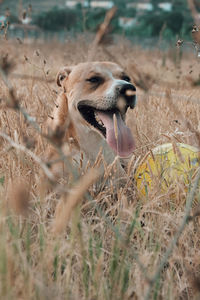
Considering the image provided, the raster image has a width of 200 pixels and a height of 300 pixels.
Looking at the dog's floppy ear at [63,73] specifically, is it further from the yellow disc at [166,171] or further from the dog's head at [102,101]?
the yellow disc at [166,171]

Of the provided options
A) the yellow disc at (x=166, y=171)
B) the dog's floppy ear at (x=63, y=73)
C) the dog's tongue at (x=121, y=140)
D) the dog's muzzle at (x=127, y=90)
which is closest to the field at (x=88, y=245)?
the yellow disc at (x=166, y=171)

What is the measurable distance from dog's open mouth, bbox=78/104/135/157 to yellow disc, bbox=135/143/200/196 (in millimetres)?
267

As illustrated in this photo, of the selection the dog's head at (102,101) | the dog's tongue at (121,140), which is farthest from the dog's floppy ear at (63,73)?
the dog's tongue at (121,140)

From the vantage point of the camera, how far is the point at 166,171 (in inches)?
106

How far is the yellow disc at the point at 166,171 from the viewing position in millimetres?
2521

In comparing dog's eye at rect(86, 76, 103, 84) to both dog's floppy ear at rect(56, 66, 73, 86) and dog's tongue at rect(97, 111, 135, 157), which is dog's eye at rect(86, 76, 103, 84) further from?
dog's tongue at rect(97, 111, 135, 157)

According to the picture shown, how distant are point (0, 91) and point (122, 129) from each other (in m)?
1.53

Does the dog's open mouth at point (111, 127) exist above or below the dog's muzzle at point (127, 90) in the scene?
below

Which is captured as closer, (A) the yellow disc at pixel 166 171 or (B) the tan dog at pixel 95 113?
(A) the yellow disc at pixel 166 171

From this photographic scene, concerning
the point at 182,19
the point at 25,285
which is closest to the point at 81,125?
the point at 25,285

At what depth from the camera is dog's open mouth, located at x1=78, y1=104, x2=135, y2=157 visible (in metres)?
3.16

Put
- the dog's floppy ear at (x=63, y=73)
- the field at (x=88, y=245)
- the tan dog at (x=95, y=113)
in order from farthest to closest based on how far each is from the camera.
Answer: the dog's floppy ear at (x=63, y=73) < the tan dog at (x=95, y=113) < the field at (x=88, y=245)

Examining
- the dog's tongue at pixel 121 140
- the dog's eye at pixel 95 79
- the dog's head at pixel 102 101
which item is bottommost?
the dog's tongue at pixel 121 140

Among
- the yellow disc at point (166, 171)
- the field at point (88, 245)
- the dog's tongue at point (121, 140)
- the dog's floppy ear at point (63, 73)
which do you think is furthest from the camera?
the dog's floppy ear at point (63, 73)
